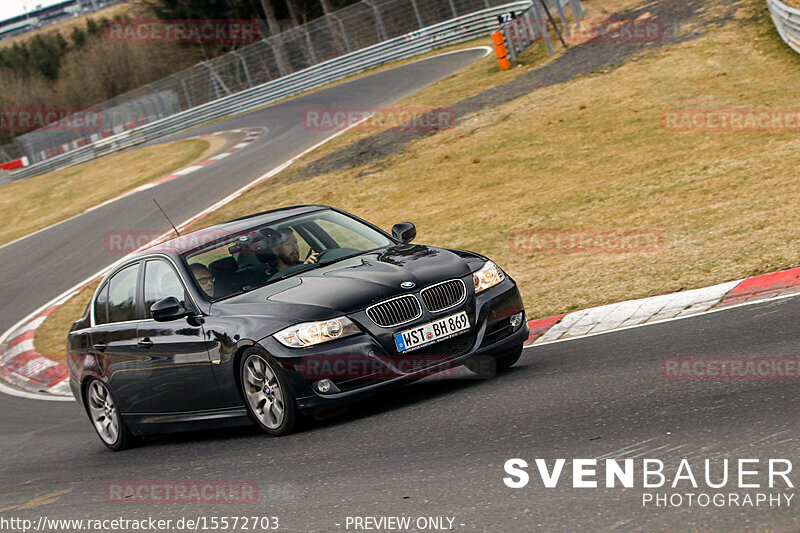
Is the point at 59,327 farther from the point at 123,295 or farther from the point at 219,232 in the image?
the point at 219,232

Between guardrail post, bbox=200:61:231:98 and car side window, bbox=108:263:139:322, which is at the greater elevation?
car side window, bbox=108:263:139:322

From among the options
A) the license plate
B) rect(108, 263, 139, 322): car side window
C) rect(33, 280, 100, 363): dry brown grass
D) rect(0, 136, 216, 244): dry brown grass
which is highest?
rect(108, 263, 139, 322): car side window

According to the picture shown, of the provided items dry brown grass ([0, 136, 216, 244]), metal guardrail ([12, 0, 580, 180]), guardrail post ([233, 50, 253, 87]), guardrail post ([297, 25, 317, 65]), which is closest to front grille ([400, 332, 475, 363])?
dry brown grass ([0, 136, 216, 244])

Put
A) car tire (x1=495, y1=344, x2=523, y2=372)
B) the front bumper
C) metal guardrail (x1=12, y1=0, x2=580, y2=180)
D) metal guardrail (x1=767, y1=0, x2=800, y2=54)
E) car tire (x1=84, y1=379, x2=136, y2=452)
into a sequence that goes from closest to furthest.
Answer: the front bumper < car tire (x1=495, y1=344, x2=523, y2=372) < car tire (x1=84, y1=379, x2=136, y2=452) < metal guardrail (x1=767, y1=0, x2=800, y2=54) < metal guardrail (x1=12, y1=0, x2=580, y2=180)

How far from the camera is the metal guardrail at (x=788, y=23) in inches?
779

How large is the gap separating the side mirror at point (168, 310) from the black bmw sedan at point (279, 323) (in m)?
0.02

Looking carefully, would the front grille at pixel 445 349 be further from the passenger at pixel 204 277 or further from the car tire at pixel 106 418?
the car tire at pixel 106 418

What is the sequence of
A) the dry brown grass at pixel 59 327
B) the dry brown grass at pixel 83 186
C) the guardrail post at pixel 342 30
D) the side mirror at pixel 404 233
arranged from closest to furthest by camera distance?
the side mirror at pixel 404 233 < the dry brown grass at pixel 59 327 < the dry brown grass at pixel 83 186 < the guardrail post at pixel 342 30

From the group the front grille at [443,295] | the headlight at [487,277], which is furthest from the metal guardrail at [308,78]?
the front grille at [443,295]

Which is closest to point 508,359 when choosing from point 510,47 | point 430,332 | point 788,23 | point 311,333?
point 430,332

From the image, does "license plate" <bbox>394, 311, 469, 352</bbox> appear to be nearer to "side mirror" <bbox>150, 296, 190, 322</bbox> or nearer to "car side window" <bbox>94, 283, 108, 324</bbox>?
"side mirror" <bbox>150, 296, 190, 322</bbox>

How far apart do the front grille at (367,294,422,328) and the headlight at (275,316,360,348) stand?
23 centimetres

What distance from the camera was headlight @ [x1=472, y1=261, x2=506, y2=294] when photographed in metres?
7.18

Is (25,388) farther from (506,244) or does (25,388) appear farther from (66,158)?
(66,158)
